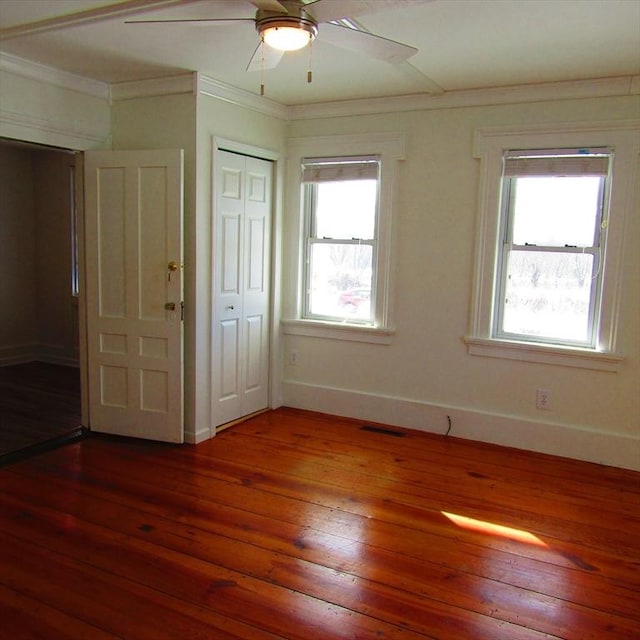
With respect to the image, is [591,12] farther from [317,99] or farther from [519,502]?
[519,502]

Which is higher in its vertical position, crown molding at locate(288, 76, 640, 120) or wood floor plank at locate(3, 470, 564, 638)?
crown molding at locate(288, 76, 640, 120)

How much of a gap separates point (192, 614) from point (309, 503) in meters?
1.08

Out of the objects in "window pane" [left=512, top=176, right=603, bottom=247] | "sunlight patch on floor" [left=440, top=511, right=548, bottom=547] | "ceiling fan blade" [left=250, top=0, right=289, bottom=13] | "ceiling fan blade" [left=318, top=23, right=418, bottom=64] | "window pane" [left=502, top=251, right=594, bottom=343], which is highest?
"ceiling fan blade" [left=250, top=0, right=289, bottom=13]

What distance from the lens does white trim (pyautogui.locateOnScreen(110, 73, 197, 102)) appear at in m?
3.81

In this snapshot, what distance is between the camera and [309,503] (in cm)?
321

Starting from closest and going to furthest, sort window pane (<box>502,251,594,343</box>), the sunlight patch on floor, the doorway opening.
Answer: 1. the sunlight patch on floor
2. window pane (<box>502,251,594,343</box>)
3. the doorway opening

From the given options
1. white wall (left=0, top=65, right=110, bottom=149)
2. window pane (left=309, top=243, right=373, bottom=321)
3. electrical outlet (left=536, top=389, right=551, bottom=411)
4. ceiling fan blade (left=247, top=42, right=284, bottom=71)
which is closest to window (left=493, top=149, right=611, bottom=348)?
electrical outlet (left=536, top=389, right=551, bottom=411)

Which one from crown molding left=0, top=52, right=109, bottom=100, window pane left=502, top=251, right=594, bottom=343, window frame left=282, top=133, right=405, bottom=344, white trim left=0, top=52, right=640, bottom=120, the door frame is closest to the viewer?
crown molding left=0, top=52, right=109, bottom=100

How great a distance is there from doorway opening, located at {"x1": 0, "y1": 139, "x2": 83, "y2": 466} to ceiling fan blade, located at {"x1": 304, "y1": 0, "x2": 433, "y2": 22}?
16.1 feet

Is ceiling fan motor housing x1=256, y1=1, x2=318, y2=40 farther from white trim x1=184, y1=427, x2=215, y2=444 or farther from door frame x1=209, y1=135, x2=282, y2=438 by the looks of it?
white trim x1=184, y1=427, x2=215, y2=444

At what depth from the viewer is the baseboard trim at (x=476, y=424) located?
3875mm

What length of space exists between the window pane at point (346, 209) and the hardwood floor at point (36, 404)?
8.35 ft

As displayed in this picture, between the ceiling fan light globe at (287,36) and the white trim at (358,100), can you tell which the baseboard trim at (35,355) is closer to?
the white trim at (358,100)

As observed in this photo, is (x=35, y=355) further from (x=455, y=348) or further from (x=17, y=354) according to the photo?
(x=455, y=348)
